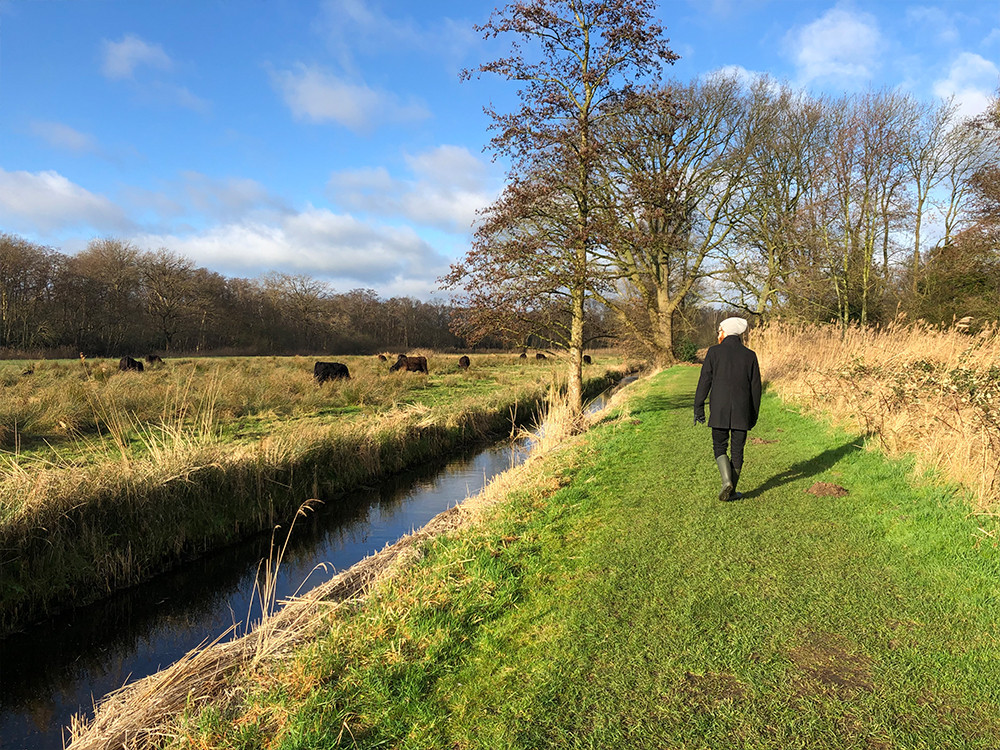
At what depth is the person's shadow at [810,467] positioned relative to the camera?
6.43m

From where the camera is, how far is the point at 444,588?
432 centimetres

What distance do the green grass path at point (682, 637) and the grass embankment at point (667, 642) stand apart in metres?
0.01

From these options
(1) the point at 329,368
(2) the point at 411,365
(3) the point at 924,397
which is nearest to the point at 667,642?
(3) the point at 924,397

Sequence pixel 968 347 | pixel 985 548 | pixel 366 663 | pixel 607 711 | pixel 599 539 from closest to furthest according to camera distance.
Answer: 1. pixel 607 711
2. pixel 366 663
3. pixel 985 548
4. pixel 599 539
5. pixel 968 347

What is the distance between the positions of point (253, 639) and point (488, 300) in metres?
9.08

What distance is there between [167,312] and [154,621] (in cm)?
5382

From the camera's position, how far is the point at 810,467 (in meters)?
7.23

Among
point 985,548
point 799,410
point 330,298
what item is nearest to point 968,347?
point 799,410

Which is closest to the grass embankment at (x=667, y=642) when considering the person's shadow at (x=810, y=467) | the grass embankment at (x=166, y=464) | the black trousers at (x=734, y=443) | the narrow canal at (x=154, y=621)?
the black trousers at (x=734, y=443)

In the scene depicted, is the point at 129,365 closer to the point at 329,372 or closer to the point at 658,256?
the point at 329,372

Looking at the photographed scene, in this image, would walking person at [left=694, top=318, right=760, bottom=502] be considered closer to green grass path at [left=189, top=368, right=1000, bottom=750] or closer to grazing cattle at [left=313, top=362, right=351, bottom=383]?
green grass path at [left=189, top=368, right=1000, bottom=750]

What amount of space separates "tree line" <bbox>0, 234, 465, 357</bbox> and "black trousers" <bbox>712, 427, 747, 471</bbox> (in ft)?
120

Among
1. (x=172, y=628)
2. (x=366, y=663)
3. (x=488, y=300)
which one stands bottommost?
(x=172, y=628)

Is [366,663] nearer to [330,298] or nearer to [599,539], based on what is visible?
[599,539]
